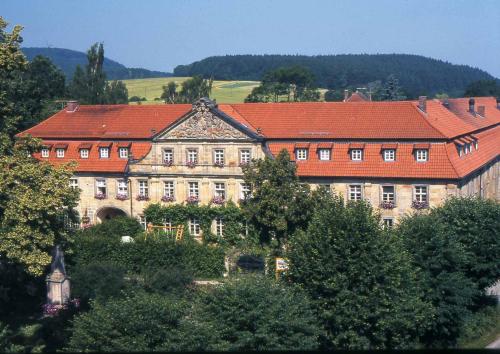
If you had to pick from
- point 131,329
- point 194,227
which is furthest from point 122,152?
point 131,329

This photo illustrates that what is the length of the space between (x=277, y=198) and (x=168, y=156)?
50.5 ft

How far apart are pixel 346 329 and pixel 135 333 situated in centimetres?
899

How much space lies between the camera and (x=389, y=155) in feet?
169

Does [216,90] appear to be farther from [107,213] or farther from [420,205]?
[420,205]

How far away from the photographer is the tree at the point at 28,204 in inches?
1358

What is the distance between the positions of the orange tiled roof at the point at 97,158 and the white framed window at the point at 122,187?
89cm

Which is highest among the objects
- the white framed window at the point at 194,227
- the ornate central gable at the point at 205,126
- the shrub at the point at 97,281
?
the ornate central gable at the point at 205,126

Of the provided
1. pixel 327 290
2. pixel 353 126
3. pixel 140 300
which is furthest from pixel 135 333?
pixel 353 126

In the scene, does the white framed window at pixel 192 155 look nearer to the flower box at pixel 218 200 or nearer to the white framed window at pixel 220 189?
the white framed window at pixel 220 189

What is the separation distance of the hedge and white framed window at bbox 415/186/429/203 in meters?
13.2

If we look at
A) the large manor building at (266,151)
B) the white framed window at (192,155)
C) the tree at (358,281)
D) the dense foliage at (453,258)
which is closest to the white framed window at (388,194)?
the large manor building at (266,151)

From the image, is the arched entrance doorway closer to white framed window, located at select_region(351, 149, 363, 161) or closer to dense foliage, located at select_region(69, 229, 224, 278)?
dense foliage, located at select_region(69, 229, 224, 278)

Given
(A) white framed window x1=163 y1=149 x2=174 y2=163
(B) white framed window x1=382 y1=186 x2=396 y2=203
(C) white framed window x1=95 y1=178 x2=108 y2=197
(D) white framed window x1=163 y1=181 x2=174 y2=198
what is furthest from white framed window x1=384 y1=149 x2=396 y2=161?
(C) white framed window x1=95 y1=178 x2=108 y2=197

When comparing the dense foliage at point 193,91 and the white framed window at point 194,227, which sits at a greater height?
the dense foliage at point 193,91
